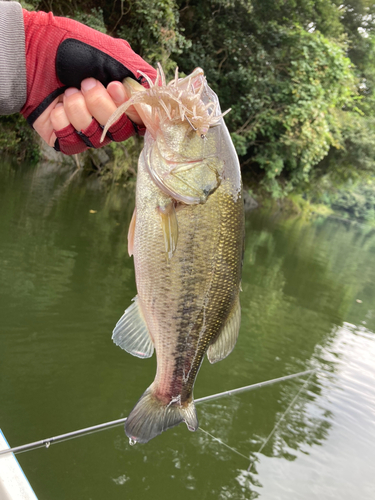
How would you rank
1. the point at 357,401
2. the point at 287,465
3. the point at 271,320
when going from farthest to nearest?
the point at 271,320 < the point at 357,401 < the point at 287,465

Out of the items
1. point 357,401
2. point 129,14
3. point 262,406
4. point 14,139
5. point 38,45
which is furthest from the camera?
point 14,139

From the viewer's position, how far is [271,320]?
604 centimetres

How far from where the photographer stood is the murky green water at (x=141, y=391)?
108 inches

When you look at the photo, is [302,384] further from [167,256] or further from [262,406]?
[167,256]

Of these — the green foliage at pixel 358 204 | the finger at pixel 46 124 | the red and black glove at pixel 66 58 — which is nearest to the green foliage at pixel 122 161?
the finger at pixel 46 124

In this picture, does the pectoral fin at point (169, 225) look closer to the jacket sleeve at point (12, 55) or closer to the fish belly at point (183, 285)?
the fish belly at point (183, 285)

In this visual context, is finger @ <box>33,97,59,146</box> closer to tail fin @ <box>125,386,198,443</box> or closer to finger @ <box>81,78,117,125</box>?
finger @ <box>81,78,117,125</box>

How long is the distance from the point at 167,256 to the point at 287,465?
2.54 m

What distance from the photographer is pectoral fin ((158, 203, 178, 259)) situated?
1.42m

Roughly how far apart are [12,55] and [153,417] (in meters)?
1.44

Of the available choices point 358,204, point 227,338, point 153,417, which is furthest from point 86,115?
point 358,204

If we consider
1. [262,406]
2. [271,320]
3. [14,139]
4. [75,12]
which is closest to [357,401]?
[262,406]

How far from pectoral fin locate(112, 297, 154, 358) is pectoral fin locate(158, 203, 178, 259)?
0.32 meters

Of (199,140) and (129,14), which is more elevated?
(129,14)
